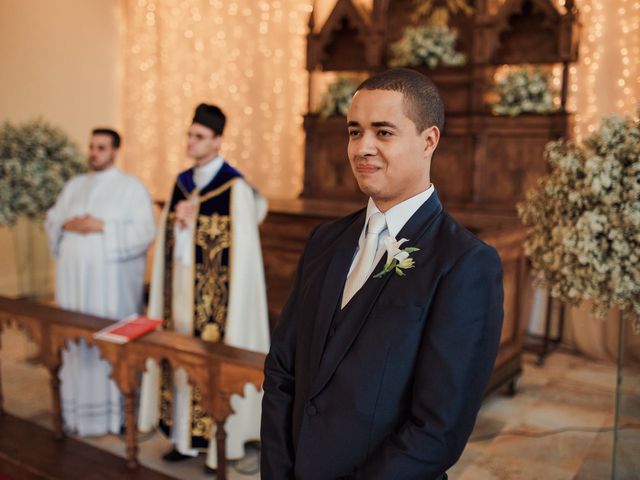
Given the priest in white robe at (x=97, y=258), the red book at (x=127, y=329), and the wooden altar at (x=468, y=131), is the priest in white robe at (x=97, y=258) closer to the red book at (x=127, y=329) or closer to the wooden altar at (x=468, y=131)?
the red book at (x=127, y=329)

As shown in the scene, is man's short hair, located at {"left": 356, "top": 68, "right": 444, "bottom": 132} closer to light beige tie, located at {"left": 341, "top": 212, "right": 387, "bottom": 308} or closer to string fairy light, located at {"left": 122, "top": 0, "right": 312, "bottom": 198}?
light beige tie, located at {"left": 341, "top": 212, "right": 387, "bottom": 308}

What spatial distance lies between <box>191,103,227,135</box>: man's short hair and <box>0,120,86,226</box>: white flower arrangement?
238cm

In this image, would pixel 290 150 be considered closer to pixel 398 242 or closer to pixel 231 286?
pixel 231 286

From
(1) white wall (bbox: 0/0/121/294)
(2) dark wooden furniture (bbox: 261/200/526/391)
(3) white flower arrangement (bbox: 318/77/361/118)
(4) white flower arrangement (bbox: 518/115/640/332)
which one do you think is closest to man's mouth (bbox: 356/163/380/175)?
(4) white flower arrangement (bbox: 518/115/640/332)

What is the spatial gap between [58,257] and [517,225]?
3182mm

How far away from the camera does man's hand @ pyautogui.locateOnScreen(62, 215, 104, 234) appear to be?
13.8ft

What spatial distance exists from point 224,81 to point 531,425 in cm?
556

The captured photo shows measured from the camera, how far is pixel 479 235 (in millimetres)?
4301

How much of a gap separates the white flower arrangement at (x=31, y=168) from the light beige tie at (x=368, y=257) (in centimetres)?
445

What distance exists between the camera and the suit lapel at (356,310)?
1.54 m

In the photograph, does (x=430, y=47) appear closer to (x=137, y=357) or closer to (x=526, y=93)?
(x=526, y=93)

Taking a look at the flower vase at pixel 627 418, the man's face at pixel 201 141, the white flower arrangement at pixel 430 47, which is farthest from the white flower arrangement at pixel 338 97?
the flower vase at pixel 627 418

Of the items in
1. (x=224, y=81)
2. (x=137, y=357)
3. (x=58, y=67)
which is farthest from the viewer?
(x=224, y=81)

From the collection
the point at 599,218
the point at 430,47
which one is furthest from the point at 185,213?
the point at 430,47
